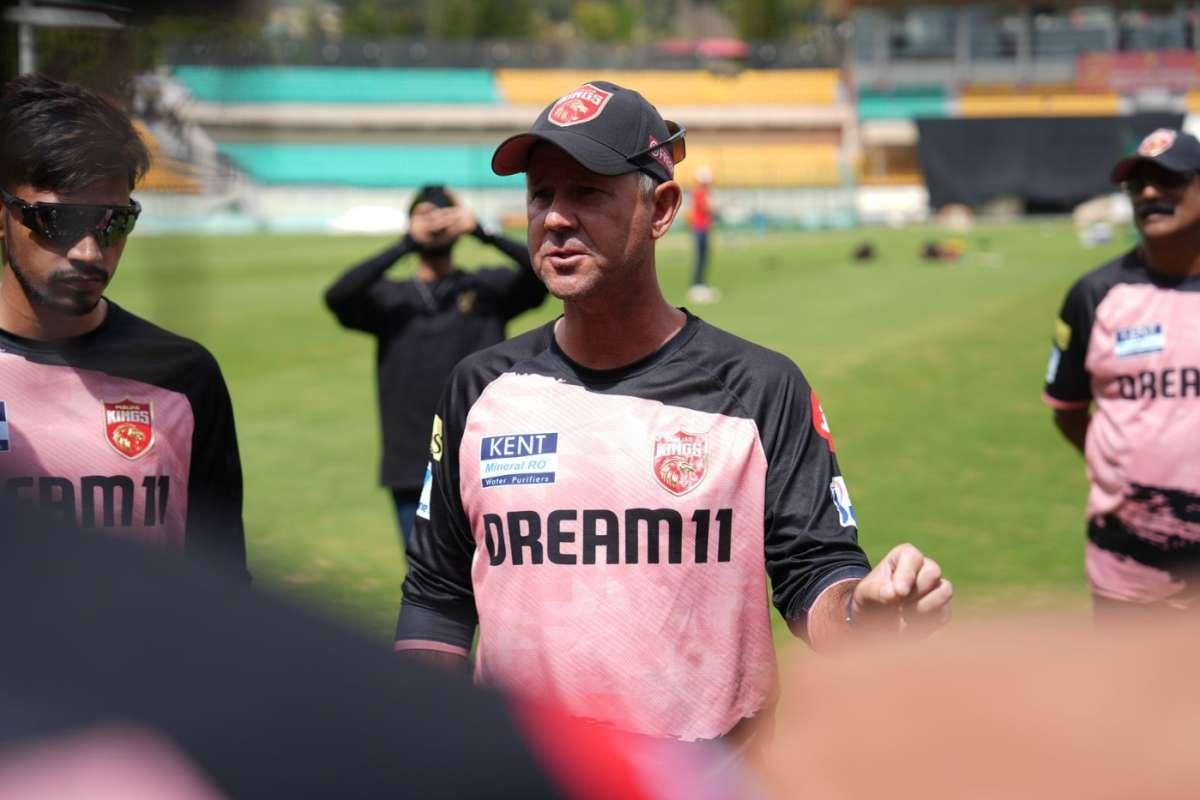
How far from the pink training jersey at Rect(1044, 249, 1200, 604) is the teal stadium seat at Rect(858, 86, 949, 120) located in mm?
57965

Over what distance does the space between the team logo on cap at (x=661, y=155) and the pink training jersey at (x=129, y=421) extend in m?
1.16

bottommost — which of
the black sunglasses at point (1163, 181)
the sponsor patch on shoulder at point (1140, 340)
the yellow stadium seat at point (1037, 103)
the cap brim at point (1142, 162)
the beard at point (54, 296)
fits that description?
the sponsor patch on shoulder at point (1140, 340)

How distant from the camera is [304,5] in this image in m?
1.58

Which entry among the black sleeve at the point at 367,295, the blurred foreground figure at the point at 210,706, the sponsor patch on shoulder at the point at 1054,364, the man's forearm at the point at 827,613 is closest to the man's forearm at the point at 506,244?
Answer: the black sleeve at the point at 367,295

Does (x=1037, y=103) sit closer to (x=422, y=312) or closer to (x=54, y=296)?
(x=422, y=312)

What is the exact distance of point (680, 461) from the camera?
2.96 meters

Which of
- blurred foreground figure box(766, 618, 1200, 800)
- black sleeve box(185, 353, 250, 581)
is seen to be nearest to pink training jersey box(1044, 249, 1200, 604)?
black sleeve box(185, 353, 250, 581)

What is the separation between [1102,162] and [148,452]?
57206 millimetres

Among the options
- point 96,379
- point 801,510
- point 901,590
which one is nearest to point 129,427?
point 96,379

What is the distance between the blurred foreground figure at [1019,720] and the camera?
A: 2.39 ft

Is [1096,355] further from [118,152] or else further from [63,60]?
[63,60]

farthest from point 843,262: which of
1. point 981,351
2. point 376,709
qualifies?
point 376,709

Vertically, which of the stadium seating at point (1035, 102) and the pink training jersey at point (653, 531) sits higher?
the stadium seating at point (1035, 102)

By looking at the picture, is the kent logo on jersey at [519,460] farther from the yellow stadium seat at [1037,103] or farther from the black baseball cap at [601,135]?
the yellow stadium seat at [1037,103]
